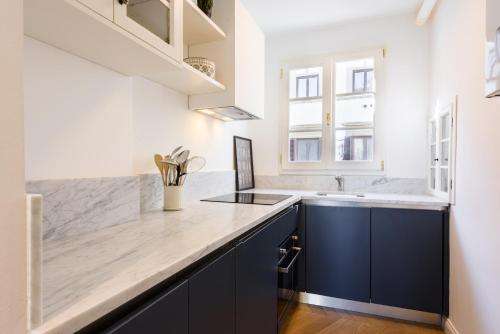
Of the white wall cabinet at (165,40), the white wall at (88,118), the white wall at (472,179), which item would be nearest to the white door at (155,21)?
the white wall cabinet at (165,40)

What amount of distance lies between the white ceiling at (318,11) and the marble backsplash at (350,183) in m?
1.49

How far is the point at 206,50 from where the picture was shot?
1.84 meters

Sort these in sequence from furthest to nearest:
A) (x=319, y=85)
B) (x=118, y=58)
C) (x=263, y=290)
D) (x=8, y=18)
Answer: (x=319, y=85), (x=263, y=290), (x=118, y=58), (x=8, y=18)

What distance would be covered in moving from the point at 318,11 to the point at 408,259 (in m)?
2.17

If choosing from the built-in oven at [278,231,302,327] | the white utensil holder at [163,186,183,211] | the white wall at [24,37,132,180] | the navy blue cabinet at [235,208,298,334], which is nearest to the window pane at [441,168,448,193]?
the built-in oven at [278,231,302,327]

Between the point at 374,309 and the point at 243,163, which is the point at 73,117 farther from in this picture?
the point at 374,309

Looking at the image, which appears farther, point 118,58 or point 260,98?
point 260,98

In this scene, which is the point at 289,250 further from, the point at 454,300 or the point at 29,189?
the point at 29,189

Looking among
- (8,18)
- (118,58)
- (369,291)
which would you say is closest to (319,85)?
(369,291)

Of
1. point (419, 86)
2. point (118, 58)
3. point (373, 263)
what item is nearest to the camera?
point (118, 58)

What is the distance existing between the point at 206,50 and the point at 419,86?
1.92 meters

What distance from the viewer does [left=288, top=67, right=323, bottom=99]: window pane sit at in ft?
9.12

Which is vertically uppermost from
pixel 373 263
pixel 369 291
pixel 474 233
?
pixel 474 233

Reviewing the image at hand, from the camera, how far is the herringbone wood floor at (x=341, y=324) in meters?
1.89
